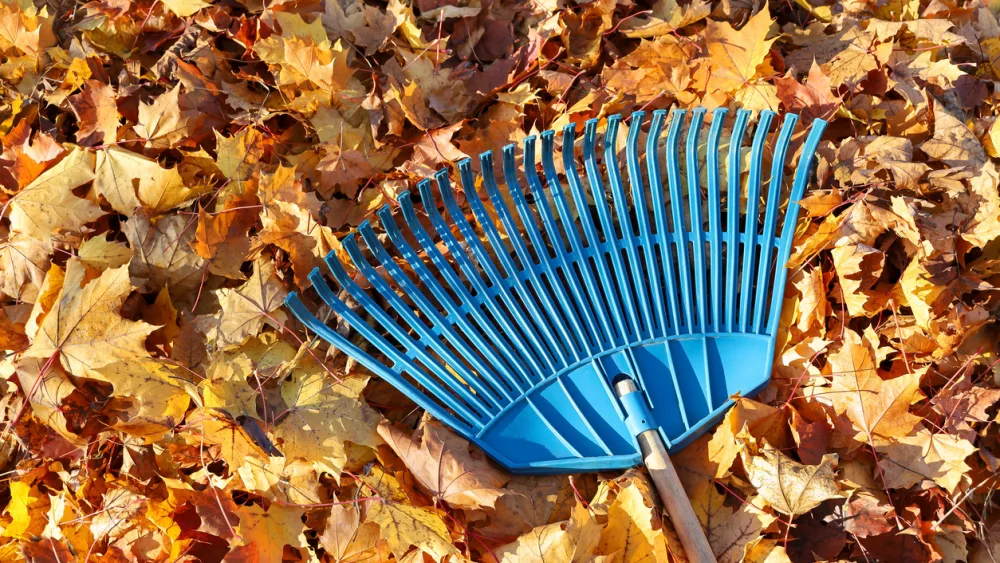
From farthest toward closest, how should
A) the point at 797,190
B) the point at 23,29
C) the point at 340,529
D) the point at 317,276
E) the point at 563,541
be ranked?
the point at 23,29 < the point at 797,190 < the point at 317,276 < the point at 340,529 < the point at 563,541

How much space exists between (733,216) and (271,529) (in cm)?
115

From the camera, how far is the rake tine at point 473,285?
1552 mm

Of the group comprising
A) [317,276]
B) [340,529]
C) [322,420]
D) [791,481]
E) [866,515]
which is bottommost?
[866,515]

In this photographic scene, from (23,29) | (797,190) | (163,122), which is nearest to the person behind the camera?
(797,190)

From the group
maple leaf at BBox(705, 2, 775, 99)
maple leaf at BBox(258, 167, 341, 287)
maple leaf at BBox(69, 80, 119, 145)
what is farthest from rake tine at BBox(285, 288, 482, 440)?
maple leaf at BBox(705, 2, 775, 99)

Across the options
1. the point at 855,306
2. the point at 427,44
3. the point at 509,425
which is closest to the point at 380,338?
the point at 509,425

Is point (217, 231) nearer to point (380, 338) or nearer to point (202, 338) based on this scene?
point (202, 338)

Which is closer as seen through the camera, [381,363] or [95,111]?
[381,363]

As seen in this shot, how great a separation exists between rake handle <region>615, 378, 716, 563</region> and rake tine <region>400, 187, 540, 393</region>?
22 centimetres

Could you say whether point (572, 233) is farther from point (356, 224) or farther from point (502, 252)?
point (356, 224)

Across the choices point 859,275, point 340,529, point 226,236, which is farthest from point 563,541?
point 226,236

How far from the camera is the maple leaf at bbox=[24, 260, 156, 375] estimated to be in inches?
57.7

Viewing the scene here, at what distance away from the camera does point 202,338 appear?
157 centimetres

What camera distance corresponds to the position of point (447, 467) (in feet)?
4.74
